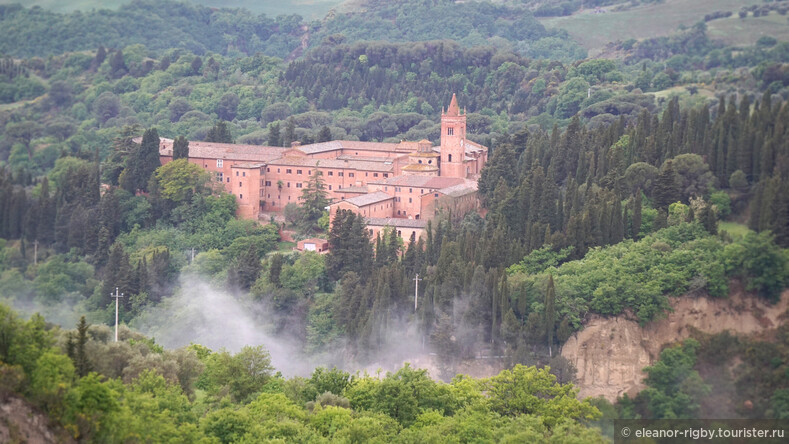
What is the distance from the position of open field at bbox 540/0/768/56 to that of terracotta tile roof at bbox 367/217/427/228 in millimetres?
92989

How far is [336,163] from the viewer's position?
7531cm

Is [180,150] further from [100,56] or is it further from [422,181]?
[100,56]

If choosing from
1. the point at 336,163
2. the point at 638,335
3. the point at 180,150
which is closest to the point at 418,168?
the point at 336,163

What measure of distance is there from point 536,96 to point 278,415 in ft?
266

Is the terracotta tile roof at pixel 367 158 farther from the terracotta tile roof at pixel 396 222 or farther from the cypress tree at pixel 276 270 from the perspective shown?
the cypress tree at pixel 276 270

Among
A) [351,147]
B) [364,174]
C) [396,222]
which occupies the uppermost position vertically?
[351,147]

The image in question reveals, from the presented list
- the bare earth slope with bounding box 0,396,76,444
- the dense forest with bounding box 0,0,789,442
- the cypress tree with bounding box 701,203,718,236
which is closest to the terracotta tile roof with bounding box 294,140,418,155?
the dense forest with bounding box 0,0,789,442

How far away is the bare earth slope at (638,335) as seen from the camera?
5344 cm

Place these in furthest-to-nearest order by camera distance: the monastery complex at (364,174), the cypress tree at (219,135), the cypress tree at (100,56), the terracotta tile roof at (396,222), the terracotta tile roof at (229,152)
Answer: the cypress tree at (100,56) < the cypress tree at (219,135) < the terracotta tile roof at (229,152) < the monastery complex at (364,174) < the terracotta tile roof at (396,222)

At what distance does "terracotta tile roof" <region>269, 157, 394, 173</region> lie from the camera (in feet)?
244

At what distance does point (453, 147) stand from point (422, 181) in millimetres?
5106

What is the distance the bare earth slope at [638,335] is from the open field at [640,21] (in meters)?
102

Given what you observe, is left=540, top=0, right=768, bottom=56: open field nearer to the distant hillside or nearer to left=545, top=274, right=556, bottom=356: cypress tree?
the distant hillside

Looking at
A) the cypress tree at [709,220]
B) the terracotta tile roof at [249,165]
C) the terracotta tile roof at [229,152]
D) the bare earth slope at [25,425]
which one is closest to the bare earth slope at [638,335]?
the cypress tree at [709,220]
